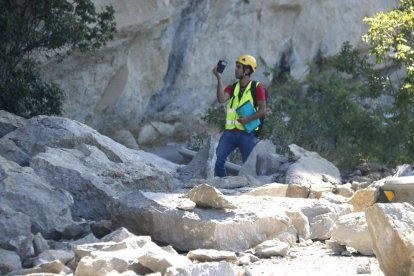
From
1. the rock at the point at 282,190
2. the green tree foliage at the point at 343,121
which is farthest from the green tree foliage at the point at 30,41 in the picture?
the rock at the point at 282,190

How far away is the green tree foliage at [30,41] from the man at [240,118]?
4.00 meters

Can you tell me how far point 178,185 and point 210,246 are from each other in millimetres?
2636

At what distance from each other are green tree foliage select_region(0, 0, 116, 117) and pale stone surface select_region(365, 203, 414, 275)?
8341mm

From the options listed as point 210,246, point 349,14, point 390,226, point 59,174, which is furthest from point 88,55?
point 390,226

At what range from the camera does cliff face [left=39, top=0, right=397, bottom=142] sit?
19.5m

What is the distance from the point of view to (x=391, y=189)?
798 centimetres

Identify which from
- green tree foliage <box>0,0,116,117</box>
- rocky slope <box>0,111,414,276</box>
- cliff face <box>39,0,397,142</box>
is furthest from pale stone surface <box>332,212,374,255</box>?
cliff face <box>39,0,397,142</box>

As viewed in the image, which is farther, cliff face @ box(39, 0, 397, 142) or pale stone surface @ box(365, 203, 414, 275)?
cliff face @ box(39, 0, 397, 142)

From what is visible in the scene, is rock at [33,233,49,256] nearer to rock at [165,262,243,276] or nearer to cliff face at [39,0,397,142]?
rock at [165,262,243,276]

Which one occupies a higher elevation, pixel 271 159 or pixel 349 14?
pixel 349 14

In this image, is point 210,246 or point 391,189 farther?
point 391,189

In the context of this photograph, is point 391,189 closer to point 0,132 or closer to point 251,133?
point 251,133

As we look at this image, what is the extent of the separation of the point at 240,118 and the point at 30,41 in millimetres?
4680

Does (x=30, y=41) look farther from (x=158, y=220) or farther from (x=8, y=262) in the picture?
(x=8, y=262)
